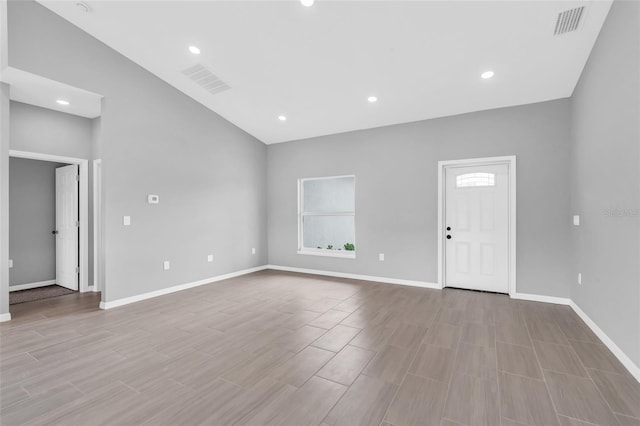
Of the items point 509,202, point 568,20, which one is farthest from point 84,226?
point 568,20

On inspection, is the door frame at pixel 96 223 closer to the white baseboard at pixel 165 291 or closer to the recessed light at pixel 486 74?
the white baseboard at pixel 165 291

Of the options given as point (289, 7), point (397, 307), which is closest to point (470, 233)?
point (397, 307)

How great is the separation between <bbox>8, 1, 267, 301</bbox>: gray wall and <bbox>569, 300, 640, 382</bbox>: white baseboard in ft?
17.1

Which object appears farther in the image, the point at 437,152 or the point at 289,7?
the point at 437,152

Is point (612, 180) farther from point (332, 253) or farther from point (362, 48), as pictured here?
point (332, 253)

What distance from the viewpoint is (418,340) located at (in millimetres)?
2750

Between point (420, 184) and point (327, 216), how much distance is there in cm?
200

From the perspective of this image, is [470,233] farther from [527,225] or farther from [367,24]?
[367,24]

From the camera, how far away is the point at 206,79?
13.8 feet

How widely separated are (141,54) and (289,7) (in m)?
2.34

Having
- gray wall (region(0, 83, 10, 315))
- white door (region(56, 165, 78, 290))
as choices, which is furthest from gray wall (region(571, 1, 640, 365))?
white door (region(56, 165, 78, 290))

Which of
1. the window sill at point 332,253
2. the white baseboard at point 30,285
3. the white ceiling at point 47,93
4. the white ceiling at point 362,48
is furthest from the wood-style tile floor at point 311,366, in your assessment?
the white ceiling at point 362,48

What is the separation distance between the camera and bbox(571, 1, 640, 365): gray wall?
84.3 inches

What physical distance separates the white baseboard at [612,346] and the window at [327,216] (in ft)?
10.8
